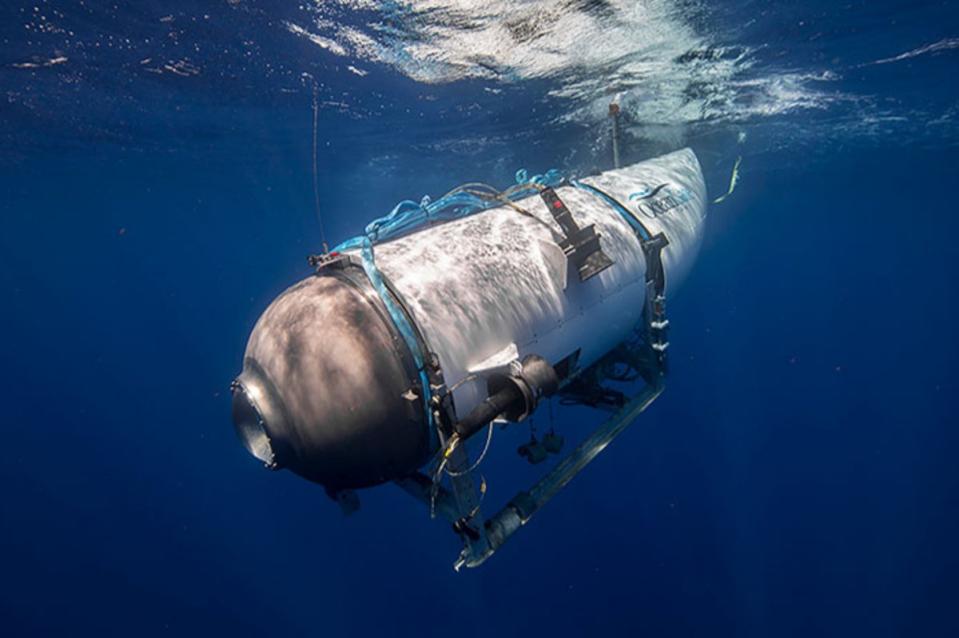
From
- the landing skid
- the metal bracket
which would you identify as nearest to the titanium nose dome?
the landing skid

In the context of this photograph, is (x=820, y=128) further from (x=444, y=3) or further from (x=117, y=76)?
(x=117, y=76)

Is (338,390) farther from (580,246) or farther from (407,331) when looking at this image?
(580,246)

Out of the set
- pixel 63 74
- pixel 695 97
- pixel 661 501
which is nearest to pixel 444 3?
pixel 695 97

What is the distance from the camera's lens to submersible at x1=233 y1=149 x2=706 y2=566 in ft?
8.71

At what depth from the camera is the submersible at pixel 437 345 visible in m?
2.66

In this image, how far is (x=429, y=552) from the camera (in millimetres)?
15492

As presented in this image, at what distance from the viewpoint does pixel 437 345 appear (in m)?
2.82

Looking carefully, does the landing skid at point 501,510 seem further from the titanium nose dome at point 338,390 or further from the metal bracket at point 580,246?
the metal bracket at point 580,246

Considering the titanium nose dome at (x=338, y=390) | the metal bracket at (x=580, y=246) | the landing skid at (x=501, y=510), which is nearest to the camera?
the titanium nose dome at (x=338, y=390)

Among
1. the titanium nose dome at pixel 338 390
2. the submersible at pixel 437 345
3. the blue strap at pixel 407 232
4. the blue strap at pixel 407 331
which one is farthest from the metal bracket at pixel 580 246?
the titanium nose dome at pixel 338 390

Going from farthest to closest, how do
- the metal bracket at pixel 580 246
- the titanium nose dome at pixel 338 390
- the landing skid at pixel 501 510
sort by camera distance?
the metal bracket at pixel 580 246 → the landing skid at pixel 501 510 → the titanium nose dome at pixel 338 390

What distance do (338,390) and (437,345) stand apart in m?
0.66

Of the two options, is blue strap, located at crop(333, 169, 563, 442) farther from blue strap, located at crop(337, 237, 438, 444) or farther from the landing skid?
the landing skid

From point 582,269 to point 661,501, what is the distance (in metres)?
16.9
